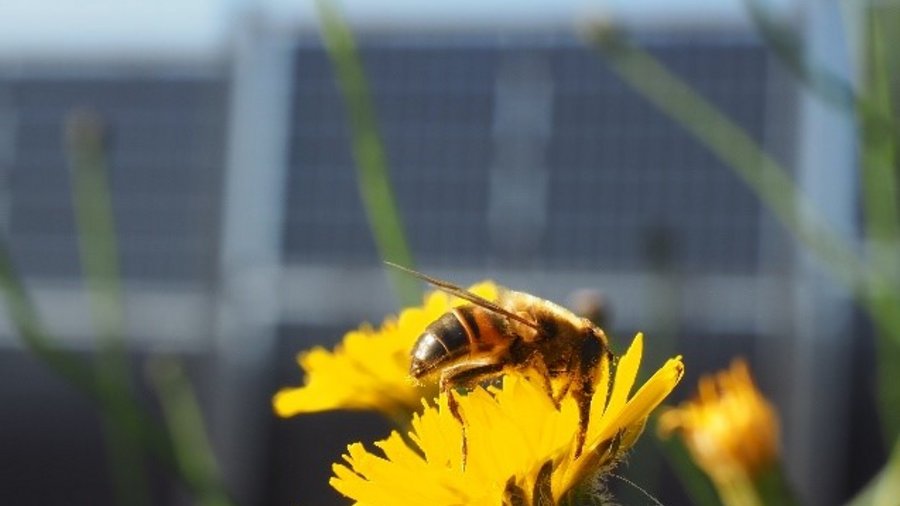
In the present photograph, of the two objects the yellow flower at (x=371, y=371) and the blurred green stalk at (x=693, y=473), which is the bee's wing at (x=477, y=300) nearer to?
the yellow flower at (x=371, y=371)

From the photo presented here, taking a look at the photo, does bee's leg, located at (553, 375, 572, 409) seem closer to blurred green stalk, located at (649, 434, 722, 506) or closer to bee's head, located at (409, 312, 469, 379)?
bee's head, located at (409, 312, 469, 379)

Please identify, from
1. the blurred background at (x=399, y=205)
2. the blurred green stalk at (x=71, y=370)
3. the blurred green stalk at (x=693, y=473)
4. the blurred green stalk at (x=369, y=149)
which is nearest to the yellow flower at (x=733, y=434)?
the blurred green stalk at (x=693, y=473)

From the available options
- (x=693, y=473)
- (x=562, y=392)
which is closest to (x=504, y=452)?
(x=562, y=392)

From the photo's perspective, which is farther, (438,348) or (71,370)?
(71,370)

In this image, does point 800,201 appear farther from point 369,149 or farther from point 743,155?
point 369,149

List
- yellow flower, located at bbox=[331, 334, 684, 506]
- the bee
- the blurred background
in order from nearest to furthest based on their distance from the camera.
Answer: yellow flower, located at bbox=[331, 334, 684, 506] → the bee → the blurred background

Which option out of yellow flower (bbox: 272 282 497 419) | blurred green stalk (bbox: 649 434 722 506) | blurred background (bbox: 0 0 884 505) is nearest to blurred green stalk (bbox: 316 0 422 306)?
blurred green stalk (bbox: 649 434 722 506)
